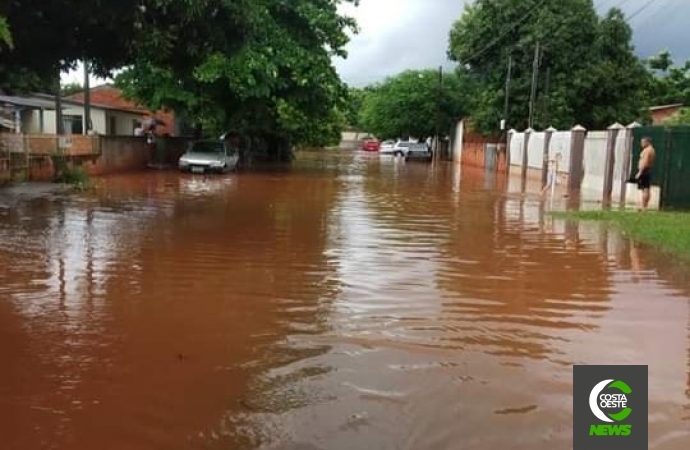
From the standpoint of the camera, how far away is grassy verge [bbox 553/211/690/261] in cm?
1020

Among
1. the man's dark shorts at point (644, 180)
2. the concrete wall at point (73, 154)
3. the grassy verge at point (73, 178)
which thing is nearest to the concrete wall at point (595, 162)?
the man's dark shorts at point (644, 180)

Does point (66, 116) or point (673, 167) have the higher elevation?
point (66, 116)

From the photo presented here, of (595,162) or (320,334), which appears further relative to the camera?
(595,162)

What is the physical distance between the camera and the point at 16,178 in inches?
722

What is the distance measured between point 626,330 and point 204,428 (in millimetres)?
3913

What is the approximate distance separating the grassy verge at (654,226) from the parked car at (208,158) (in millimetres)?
16079

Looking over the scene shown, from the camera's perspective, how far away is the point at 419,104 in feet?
190

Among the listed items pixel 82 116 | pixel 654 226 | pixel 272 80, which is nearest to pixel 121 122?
pixel 82 116

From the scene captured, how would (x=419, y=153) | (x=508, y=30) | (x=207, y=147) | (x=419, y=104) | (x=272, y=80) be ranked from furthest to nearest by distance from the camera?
1. (x=419, y=104)
2. (x=419, y=153)
3. (x=508, y=30)
4. (x=207, y=147)
5. (x=272, y=80)

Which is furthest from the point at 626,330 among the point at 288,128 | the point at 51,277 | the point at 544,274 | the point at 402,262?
the point at 288,128

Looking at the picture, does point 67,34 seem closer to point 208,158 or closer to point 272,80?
point 272,80

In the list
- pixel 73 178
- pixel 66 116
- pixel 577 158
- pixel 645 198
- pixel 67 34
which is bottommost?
pixel 73 178

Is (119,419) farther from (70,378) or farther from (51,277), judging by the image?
(51,277)

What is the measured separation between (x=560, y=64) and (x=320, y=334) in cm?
3265
